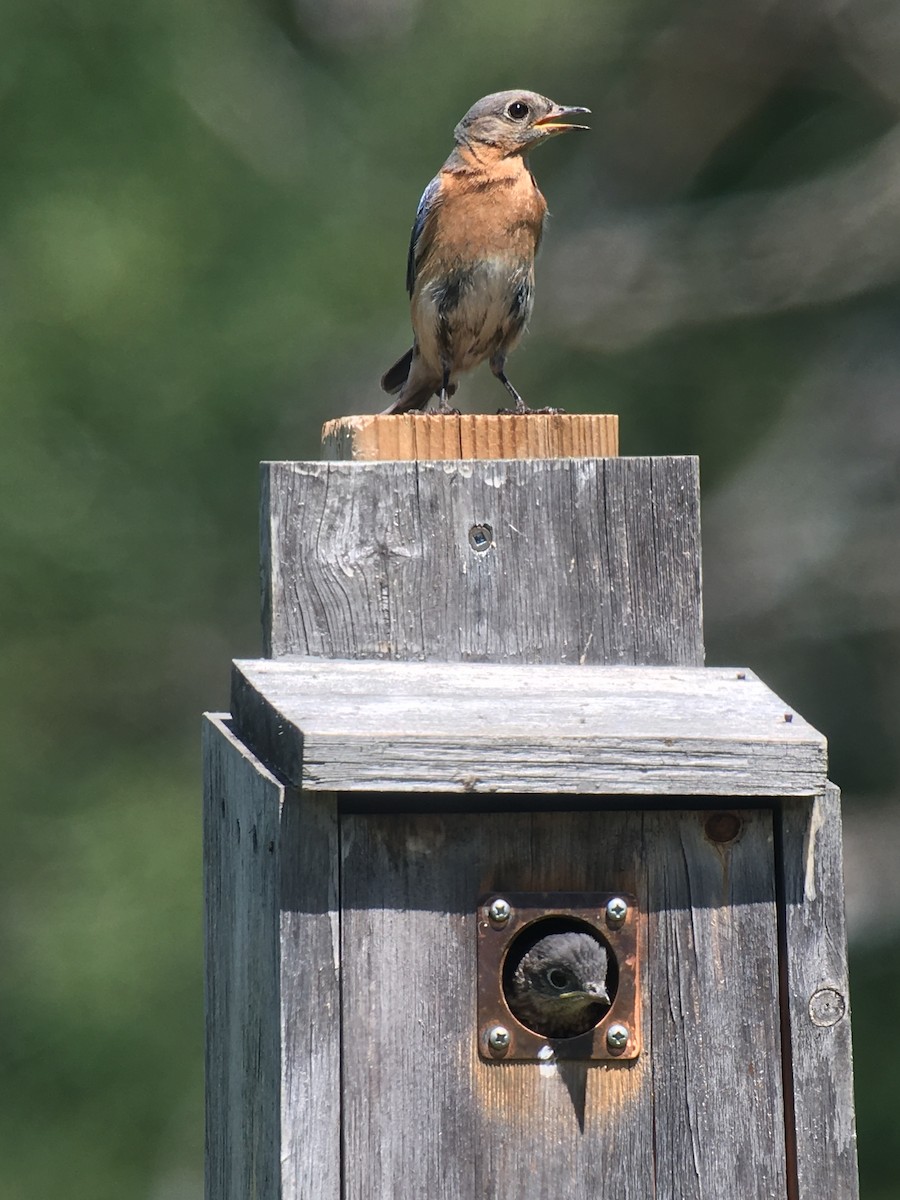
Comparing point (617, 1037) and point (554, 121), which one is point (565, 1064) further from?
point (554, 121)

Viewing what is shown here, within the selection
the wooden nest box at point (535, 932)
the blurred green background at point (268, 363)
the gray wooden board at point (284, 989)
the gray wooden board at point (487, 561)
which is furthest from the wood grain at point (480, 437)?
the blurred green background at point (268, 363)

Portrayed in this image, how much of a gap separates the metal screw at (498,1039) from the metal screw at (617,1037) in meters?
0.12

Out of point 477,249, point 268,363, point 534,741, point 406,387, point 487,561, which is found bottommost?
point 534,741

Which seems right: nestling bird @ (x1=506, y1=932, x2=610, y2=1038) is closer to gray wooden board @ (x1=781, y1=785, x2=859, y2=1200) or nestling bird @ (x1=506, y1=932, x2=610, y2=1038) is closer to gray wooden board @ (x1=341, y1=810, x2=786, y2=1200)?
gray wooden board @ (x1=341, y1=810, x2=786, y2=1200)

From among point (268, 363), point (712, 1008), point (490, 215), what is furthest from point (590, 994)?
point (268, 363)

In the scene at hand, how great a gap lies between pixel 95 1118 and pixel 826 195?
581cm

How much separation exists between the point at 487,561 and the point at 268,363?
7.53 meters

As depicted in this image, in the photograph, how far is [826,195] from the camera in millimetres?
9398

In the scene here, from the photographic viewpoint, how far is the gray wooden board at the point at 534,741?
2096mm

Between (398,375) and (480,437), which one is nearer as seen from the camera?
(480,437)

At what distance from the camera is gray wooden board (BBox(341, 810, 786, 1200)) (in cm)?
219

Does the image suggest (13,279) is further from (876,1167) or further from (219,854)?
(219,854)

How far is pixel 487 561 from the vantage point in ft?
8.30

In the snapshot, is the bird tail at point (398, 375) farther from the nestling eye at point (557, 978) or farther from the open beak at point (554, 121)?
the nestling eye at point (557, 978)
